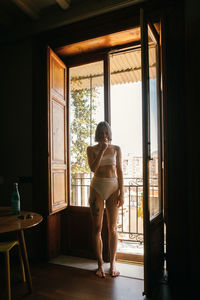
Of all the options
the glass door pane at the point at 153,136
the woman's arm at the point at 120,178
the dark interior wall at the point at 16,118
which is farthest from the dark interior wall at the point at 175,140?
the dark interior wall at the point at 16,118

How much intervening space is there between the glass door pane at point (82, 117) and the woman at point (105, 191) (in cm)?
59

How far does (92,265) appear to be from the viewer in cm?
252

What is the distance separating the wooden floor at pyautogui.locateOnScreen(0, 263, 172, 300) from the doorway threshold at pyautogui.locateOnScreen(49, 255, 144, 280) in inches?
A: 3.8

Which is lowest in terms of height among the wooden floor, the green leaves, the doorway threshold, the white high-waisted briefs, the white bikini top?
the doorway threshold

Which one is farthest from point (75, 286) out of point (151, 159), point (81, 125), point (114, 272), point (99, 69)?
point (99, 69)

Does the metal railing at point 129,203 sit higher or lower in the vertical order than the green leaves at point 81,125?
lower

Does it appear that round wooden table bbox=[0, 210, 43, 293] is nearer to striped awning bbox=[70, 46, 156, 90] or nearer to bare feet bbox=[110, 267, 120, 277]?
bare feet bbox=[110, 267, 120, 277]

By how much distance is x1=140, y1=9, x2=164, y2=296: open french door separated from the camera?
1.85 meters

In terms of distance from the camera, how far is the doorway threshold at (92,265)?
229 centimetres

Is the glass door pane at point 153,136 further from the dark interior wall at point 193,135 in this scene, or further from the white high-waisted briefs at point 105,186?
the white high-waisted briefs at point 105,186

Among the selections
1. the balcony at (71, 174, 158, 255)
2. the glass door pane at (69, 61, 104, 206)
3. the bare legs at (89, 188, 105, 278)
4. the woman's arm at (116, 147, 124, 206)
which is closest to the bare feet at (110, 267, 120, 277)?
the bare legs at (89, 188, 105, 278)

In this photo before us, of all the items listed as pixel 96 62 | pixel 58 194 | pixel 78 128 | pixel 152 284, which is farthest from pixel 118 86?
pixel 152 284

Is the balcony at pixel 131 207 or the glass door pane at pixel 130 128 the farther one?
the glass door pane at pixel 130 128

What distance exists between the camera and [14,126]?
2.86m
